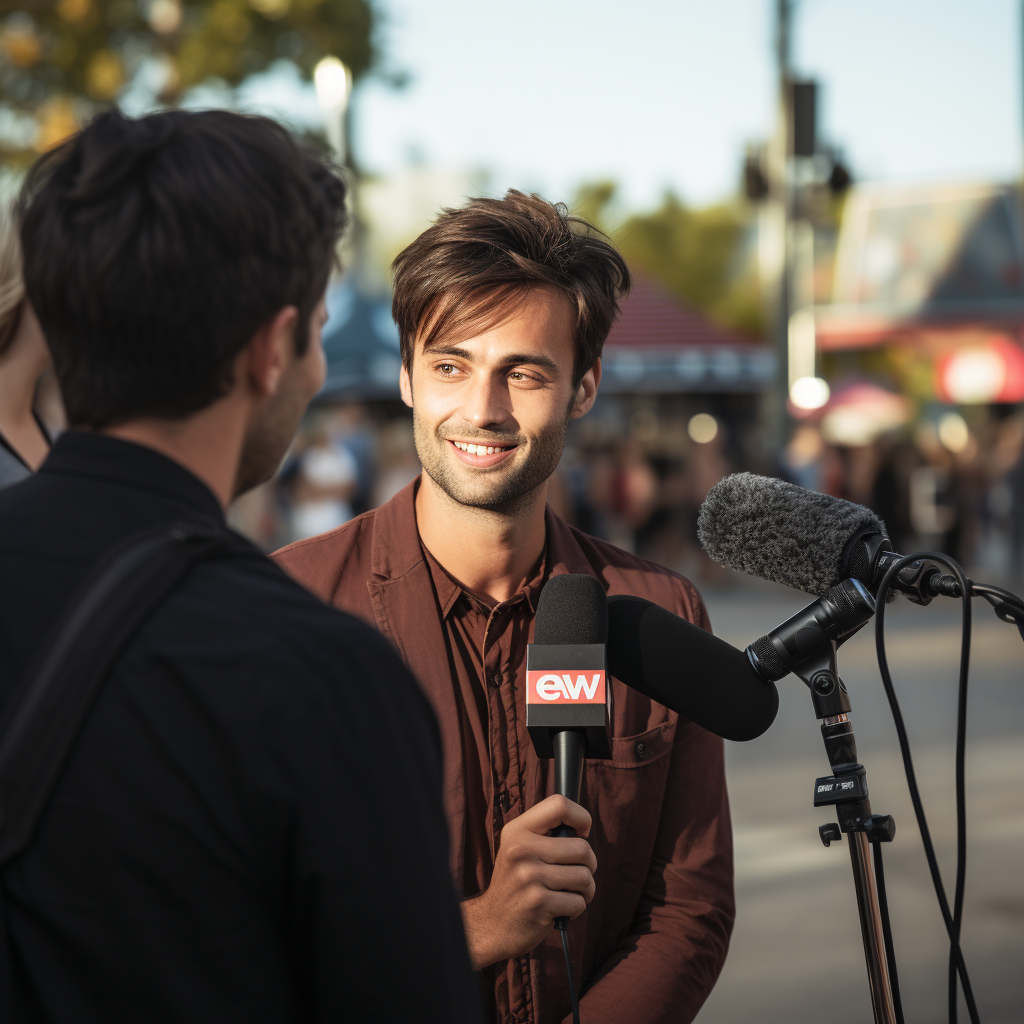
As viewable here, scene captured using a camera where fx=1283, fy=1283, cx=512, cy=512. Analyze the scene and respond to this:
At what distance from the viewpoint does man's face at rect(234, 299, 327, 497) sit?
1205 millimetres

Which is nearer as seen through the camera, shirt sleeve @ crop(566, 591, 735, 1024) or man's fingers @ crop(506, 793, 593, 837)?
man's fingers @ crop(506, 793, 593, 837)

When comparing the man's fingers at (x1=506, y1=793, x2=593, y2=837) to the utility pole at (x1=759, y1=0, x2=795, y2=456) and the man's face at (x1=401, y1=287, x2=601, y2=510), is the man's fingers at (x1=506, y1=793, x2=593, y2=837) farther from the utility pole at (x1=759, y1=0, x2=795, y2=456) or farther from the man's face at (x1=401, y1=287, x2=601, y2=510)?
the utility pole at (x1=759, y1=0, x2=795, y2=456)

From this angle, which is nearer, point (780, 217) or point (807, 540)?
point (807, 540)

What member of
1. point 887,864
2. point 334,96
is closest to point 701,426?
point 334,96

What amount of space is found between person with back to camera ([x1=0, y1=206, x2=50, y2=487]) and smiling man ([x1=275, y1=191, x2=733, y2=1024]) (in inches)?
28.0

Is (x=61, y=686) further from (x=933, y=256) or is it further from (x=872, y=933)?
(x=933, y=256)

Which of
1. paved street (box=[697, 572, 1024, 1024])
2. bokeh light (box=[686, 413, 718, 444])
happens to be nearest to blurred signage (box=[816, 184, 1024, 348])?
bokeh light (box=[686, 413, 718, 444])

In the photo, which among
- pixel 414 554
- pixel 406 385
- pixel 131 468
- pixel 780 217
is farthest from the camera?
pixel 780 217

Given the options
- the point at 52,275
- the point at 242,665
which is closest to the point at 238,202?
the point at 52,275

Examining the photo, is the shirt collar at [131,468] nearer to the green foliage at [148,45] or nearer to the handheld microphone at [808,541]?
the handheld microphone at [808,541]

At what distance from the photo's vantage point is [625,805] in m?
2.09

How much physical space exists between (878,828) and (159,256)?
1121 mm

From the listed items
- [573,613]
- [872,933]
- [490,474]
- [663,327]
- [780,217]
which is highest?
[663,327]

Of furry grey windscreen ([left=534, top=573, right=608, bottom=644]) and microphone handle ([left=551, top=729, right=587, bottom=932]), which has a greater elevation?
furry grey windscreen ([left=534, top=573, right=608, bottom=644])
